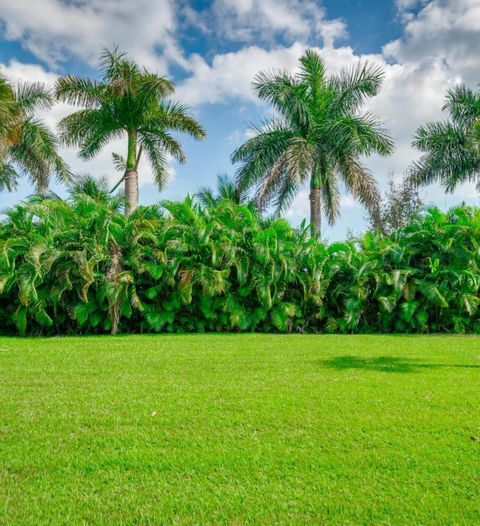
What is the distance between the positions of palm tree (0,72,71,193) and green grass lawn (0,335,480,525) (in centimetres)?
1255

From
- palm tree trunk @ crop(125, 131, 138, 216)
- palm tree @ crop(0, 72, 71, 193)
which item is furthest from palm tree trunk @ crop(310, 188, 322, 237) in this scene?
palm tree @ crop(0, 72, 71, 193)

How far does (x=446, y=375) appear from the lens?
19.7ft

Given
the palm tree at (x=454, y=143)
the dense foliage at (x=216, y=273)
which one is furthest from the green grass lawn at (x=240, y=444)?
the palm tree at (x=454, y=143)

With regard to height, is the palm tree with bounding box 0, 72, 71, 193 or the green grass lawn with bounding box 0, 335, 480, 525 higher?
the palm tree with bounding box 0, 72, 71, 193

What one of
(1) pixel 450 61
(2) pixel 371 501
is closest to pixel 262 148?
(1) pixel 450 61

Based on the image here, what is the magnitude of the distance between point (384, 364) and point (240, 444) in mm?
4115

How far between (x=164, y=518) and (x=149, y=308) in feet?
30.9

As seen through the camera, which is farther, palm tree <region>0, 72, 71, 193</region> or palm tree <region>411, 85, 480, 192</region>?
palm tree <region>411, 85, 480, 192</region>

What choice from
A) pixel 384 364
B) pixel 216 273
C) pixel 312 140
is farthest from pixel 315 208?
pixel 384 364

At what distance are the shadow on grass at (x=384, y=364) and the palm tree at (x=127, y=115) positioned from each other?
10.7 metres

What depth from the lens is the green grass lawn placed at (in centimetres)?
259

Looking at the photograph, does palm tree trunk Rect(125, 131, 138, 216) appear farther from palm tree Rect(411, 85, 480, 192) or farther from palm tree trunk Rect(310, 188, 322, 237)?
palm tree Rect(411, 85, 480, 192)

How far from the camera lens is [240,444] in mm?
3482

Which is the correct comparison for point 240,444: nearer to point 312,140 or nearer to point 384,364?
point 384,364
